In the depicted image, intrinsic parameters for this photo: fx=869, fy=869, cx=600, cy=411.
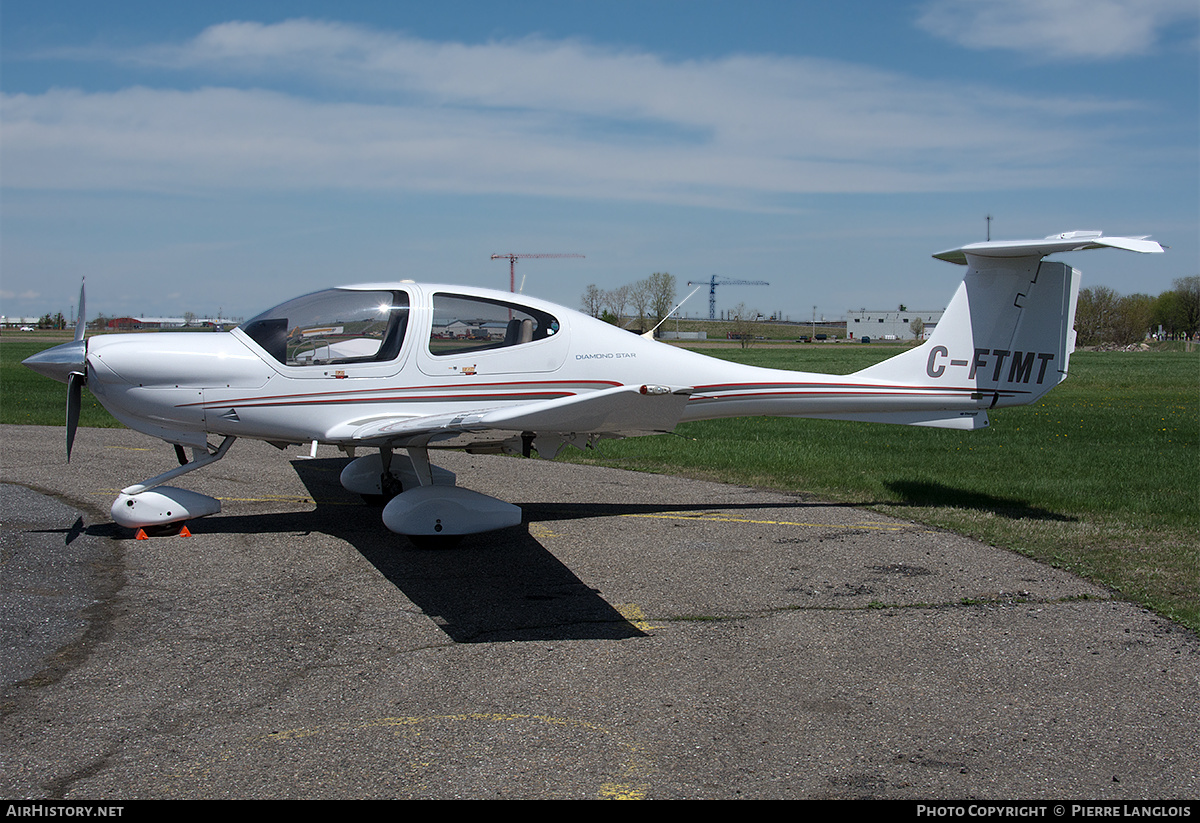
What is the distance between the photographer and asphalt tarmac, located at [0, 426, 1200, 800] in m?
3.76

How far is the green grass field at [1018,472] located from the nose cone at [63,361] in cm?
702

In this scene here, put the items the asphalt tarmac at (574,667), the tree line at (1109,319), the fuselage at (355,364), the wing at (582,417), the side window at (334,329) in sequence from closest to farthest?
the asphalt tarmac at (574,667) < the wing at (582,417) < the fuselage at (355,364) < the side window at (334,329) < the tree line at (1109,319)

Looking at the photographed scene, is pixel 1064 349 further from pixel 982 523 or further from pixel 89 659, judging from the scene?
pixel 89 659

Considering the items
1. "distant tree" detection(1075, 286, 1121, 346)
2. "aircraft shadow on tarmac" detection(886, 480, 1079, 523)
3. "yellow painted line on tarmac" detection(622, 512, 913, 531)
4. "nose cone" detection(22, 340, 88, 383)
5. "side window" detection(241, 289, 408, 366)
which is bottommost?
"yellow painted line on tarmac" detection(622, 512, 913, 531)

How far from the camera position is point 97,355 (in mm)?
7480

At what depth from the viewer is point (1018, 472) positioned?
11617 millimetres

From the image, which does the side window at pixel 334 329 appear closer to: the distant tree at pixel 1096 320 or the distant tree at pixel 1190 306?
the distant tree at pixel 1096 320

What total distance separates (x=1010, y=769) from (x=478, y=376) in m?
5.35

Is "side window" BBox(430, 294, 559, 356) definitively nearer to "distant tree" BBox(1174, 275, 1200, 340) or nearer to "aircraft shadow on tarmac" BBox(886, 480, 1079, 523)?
"aircraft shadow on tarmac" BBox(886, 480, 1079, 523)

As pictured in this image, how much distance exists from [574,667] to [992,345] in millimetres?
6326

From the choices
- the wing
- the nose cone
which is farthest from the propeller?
the wing

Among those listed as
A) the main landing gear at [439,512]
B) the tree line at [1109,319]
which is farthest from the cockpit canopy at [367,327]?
the tree line at [1109,319]

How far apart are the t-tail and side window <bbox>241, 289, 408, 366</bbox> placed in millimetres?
4675

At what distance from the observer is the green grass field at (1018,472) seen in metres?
7.62
